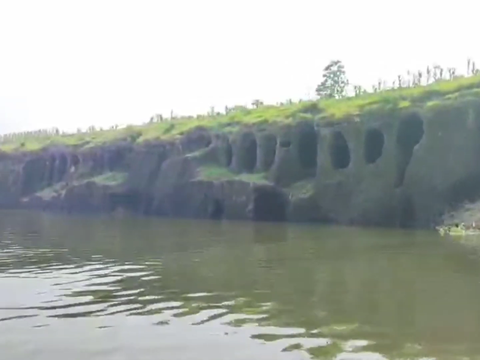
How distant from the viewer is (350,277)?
23.1m

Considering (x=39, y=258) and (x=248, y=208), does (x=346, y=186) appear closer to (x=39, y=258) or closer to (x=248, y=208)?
(x=248, y=208)

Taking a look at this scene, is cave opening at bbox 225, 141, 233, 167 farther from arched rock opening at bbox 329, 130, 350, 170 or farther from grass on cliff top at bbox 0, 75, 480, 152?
arched rock opening at bbox 329, 130, 350, 170

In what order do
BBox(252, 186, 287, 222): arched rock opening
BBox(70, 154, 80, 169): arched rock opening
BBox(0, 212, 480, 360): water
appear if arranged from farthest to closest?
BBox(70, 154, 80, 169): arched rock opening → BBox(252, 186, 287, 222): arched rock opening → BBox(0, 212, 480, 360): water

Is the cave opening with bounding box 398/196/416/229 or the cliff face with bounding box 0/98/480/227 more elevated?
the cliff face with bounding box 0/98/480/227

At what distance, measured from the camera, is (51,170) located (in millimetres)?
89375

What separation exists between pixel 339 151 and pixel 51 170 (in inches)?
1758

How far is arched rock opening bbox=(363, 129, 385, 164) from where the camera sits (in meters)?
55.7

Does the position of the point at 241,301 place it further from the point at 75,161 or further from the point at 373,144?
the point at 75,161

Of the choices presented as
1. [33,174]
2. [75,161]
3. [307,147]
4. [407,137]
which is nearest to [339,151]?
[307,147]

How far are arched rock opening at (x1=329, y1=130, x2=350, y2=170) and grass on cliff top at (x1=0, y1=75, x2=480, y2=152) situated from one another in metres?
1.66

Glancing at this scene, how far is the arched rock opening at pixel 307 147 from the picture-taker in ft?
199

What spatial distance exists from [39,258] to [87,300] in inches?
465

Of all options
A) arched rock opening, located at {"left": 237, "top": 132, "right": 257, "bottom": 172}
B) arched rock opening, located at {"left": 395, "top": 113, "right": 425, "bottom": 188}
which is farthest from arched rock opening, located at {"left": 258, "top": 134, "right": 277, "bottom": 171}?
arched rock opening, located at {"left": 395, "top": 113, "right": 425, "bottom": 188}

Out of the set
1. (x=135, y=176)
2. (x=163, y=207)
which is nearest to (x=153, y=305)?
(x=163, y=207)
